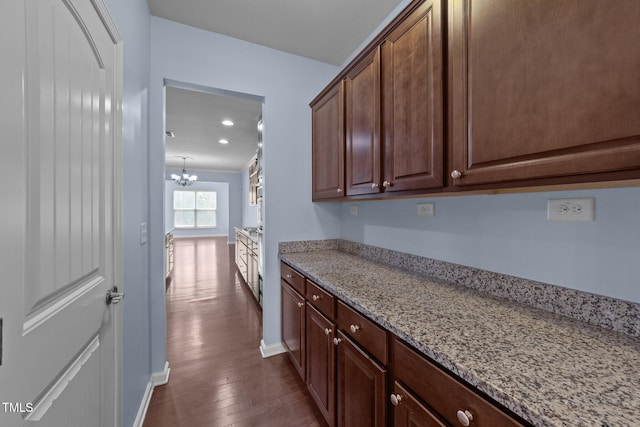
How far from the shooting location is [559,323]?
0.89 m

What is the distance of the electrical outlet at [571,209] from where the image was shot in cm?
89

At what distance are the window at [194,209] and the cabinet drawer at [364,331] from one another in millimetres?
10641

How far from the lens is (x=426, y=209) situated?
1.56 m

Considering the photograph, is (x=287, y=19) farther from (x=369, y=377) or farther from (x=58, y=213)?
(x=369, y=377)

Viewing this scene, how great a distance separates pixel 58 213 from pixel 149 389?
1672 mm

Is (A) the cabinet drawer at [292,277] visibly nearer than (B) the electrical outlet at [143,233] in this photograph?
No

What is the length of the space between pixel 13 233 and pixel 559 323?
1.60 m

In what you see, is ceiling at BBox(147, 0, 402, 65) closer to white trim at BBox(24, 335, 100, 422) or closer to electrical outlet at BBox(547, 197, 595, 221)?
electrical outlet at BBox(547, 197, 595, 221)

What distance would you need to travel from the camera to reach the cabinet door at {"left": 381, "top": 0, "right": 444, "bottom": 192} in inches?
42.8

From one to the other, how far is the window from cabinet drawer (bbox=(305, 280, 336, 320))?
10215 mm

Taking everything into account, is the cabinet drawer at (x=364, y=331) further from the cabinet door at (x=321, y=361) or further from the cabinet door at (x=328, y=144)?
the cabinet door at (x=328, y=144)

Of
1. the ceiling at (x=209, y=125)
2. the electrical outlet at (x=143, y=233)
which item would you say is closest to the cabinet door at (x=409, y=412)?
the electrical outlet at (x=143, y=233)

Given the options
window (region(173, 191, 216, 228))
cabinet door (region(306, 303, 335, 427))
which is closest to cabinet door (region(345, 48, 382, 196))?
cabinet door (region(306, 303, 335, 427))

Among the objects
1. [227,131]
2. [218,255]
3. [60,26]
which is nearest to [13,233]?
[60,26]
